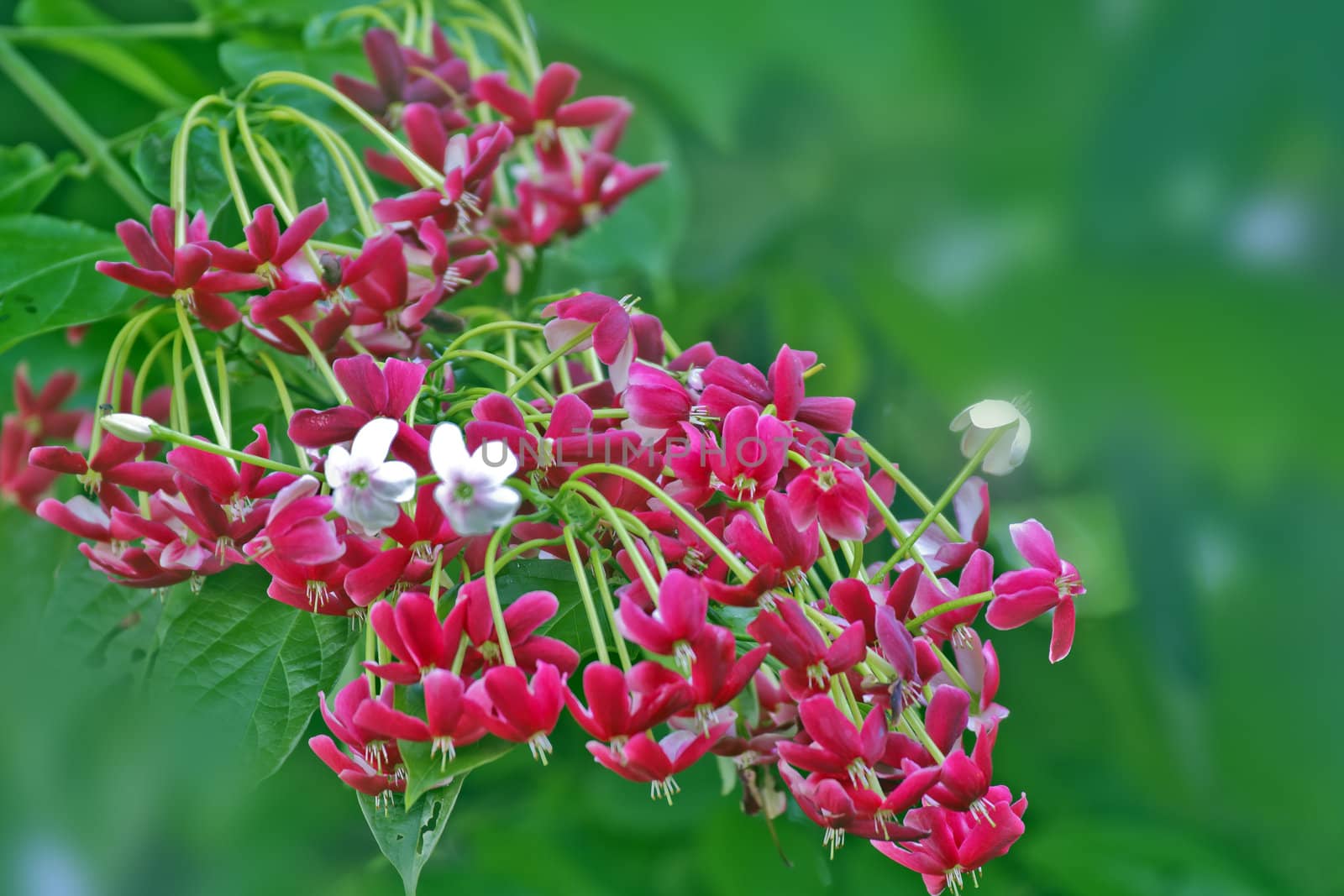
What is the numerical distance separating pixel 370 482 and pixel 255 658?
12cm

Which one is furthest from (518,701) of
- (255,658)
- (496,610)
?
(255,658)

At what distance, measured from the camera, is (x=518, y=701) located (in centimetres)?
25

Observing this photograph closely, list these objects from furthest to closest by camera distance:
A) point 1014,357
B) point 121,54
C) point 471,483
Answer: point 1014,357 < point 121,54 < point 471,483

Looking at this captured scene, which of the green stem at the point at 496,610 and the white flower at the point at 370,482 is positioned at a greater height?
the white flower at the point at 370,482

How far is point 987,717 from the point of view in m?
0.31

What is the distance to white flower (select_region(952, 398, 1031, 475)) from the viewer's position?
31 centimetres

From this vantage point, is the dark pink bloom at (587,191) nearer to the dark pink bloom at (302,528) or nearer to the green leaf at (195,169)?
the green leaf at (195,169)

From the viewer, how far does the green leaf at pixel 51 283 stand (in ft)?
1.29

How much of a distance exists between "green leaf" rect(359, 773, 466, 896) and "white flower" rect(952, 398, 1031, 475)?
0.17 meters

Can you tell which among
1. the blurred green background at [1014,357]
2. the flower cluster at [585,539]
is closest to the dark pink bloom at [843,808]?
the flower cluster at [585,539]

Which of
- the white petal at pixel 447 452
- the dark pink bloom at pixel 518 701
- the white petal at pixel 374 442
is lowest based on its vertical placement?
the dark pink bloom at pixel 518 701

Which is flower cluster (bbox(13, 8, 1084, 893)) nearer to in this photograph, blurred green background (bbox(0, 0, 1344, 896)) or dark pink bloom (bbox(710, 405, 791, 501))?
dark pink bloom (bbox(710, 405, 791, 501))

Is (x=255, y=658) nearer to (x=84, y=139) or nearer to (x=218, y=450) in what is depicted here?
(x=218, y=450)

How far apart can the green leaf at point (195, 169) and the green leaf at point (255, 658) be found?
5.2 inches
